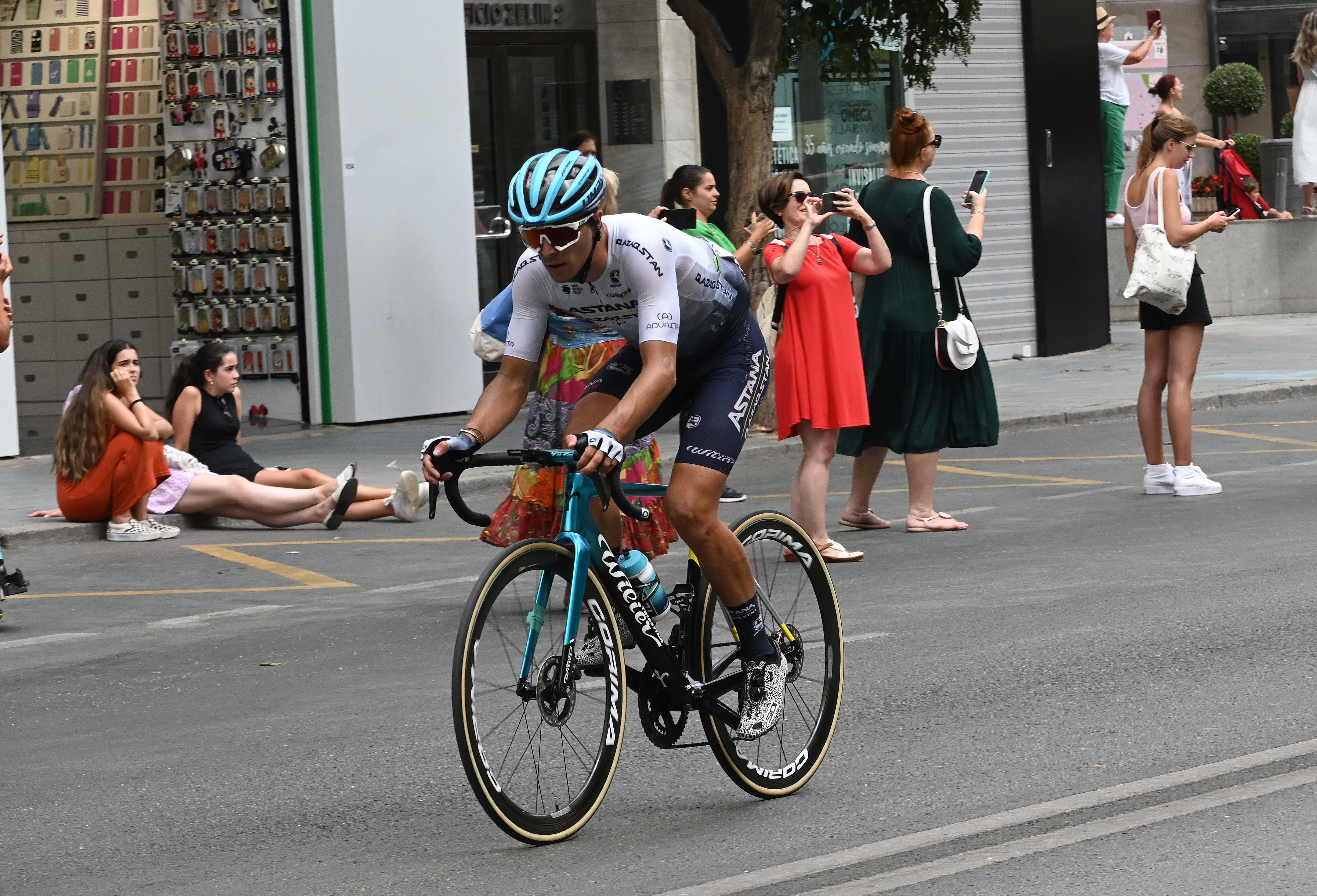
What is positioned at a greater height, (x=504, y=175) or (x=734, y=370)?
(x=504, y=175)

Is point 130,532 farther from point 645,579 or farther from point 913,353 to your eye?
point 645,579

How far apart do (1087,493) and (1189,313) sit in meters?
1.23

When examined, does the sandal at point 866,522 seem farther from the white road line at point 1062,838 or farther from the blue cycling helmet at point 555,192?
the blue cycling helmet at point 555,192

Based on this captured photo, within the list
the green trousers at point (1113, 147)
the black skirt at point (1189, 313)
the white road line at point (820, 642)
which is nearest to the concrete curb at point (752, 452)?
the black skirt at point (1189, 313)

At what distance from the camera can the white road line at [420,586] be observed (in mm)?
8969

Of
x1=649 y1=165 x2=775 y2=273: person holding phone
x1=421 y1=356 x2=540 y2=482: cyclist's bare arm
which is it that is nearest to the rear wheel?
x1=421 y1=356 x2=540 y2=482: cyclist's bare arm

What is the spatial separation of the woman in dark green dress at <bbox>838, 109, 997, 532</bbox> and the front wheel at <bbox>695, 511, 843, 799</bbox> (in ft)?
13.9

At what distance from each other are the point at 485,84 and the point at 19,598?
9.24m

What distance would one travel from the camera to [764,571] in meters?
5.32

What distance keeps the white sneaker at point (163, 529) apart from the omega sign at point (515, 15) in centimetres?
743

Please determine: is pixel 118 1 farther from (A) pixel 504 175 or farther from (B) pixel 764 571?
(B) pixel 764 571

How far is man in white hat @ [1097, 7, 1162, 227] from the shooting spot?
22828mm

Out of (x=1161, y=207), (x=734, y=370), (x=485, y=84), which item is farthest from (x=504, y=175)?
(x=734, y=370)

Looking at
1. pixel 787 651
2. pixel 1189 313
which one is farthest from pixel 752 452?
pixel 787 651
